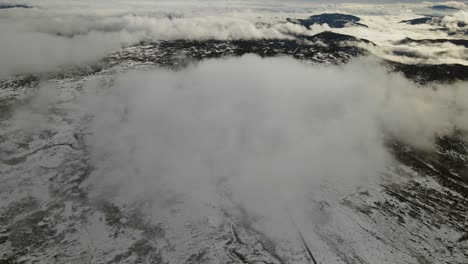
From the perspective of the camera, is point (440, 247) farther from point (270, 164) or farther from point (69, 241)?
point (69, 241)

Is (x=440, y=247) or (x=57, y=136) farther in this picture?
(x=57, y=136)

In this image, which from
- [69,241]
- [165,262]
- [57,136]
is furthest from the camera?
[57,136]

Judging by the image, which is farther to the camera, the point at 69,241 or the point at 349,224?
the point at 349,224

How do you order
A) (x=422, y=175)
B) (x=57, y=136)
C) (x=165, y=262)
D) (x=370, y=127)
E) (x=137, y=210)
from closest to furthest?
1. (x=165, y=262)
2. (x=137, y=210)
3. (x=422, y=175)
4. (x=57, y=136)
5. (x=370, y=127)

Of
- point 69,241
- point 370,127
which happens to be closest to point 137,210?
point 69,241

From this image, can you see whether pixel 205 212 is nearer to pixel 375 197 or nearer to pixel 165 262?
pixel 165 262

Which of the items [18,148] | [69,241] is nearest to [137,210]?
[69,241]

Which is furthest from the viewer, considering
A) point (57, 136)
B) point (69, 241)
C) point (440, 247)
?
point (57, 136)

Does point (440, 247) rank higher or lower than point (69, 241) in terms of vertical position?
lower

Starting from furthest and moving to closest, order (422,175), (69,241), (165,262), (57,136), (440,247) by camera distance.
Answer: (57,136), (422,175), (440,247), (69,241), (165,262)
